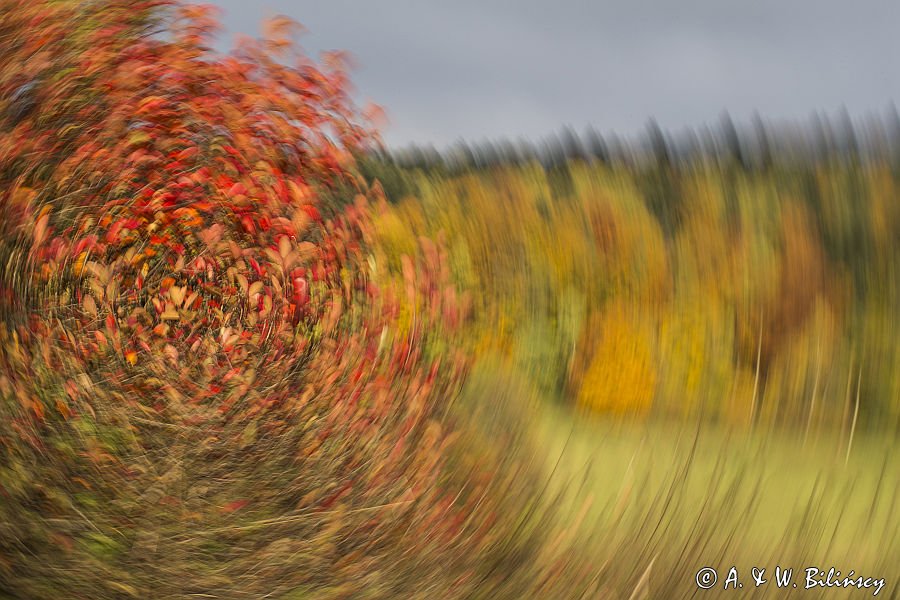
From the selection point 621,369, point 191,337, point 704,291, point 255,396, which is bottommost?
point 621,369

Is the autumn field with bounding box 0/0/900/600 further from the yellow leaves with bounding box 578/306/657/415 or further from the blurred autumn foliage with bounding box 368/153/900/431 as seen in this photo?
the yellow leaves with bounding box 578/306/657/415

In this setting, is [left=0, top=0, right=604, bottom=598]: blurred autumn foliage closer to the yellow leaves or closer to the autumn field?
the autumn field

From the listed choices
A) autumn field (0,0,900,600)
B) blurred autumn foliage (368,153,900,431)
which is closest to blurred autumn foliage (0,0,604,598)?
autumn field (0,0,900,600)

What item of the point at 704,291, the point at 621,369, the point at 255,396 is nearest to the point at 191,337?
the point at 255,396

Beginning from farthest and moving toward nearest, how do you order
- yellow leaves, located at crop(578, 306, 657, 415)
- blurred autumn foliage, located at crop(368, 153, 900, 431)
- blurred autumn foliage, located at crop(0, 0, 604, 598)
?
yellow leaves, located at crop(578, 306, 657, 415), blurred autumn foliage, located at crop(368, 153, 900, 431), blurred autumn foliage, located at crop(0, 0, 604, 598)

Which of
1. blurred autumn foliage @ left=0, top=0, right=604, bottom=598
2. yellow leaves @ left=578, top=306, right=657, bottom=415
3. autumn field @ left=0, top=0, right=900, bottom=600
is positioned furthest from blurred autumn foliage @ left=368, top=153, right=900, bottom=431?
blurred autumn foliage @ left=0, top=0, right=604, bottom=598

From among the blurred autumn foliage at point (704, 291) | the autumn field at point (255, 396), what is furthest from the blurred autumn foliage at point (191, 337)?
the blurred autumn foliage at point (704, 291)

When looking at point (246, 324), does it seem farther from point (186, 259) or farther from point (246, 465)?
point (246, 465)

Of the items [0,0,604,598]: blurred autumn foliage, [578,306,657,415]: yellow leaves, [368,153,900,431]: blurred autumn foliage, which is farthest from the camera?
[578,306,657,415]: yellow leaves

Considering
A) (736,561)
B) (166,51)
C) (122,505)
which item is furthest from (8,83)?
(736,561)

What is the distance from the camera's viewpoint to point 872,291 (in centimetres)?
1184

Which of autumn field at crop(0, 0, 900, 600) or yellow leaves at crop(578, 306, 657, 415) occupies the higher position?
autumn field at crop(0, 0, 900, 600)

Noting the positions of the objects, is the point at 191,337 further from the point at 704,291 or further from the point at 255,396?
the point at 704,291

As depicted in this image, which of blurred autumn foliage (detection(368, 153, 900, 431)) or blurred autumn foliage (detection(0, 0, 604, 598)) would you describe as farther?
blurred autumn foliage (detection(368, 153, 900, 431))
